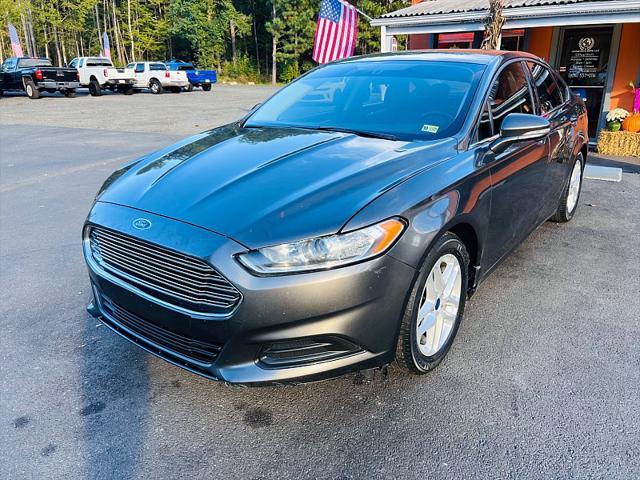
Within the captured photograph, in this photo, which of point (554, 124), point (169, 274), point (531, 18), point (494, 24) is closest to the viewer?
point (169, 274)

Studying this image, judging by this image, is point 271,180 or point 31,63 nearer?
point 271,180

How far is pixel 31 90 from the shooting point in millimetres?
24766

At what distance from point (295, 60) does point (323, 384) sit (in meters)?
43.2

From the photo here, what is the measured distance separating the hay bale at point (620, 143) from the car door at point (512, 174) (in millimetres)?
6372

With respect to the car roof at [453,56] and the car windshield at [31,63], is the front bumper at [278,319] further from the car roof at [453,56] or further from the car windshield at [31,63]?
the car windshield at [31,63]

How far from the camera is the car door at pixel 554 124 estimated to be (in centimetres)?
409

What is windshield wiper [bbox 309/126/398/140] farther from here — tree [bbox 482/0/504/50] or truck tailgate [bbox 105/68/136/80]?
truck tailgate [bbox 105/68/136/80]

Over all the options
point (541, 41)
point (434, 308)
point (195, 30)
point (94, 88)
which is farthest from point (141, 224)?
point (195, 30)

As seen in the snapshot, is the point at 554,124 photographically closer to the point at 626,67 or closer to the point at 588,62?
the point at 626,67

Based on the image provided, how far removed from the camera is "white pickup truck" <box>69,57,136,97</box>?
27.1 m

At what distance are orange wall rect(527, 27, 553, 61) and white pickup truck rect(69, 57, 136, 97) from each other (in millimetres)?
22607

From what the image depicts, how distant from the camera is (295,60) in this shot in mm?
42844

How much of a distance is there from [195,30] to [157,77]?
76.4ft

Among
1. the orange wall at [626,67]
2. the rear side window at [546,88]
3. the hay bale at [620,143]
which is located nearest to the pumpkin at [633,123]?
the hay bale at [620,143]
